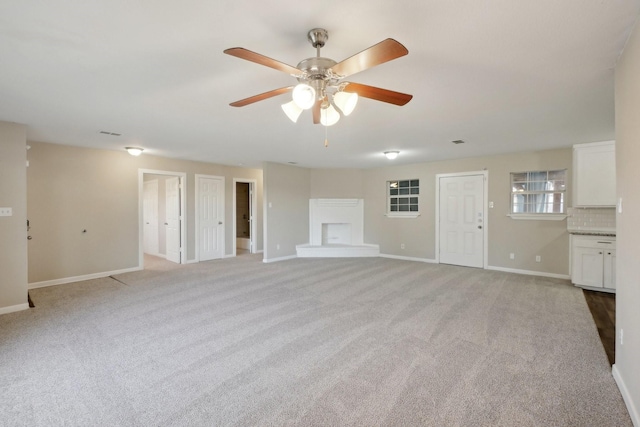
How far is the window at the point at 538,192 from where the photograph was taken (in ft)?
17.2

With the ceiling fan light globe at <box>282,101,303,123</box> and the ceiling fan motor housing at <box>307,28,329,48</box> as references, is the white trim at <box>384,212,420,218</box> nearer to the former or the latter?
the ceiling fan light globe at <box>282,101,303,123</box>

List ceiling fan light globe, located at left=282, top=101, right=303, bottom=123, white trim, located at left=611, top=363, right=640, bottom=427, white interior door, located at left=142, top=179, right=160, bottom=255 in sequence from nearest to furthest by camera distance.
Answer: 1. white trim, located at left=611, top=363, right=640, bottom=427
2. ceiling fan light globe, located at left=282, top=101, right=303, bottom=123
3. white interior door, located at left=142, top=179, right=160, bottom=255

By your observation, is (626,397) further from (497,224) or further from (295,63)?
(497,224)

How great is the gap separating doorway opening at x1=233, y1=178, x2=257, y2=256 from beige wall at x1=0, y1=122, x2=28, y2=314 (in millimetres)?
4680

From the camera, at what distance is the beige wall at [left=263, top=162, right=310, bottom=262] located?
6.84 meters

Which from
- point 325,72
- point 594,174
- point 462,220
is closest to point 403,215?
point 462,220

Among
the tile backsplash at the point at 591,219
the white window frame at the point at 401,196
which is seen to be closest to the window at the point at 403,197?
the white window frame at the point at 401,196

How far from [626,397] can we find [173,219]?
7.45 m

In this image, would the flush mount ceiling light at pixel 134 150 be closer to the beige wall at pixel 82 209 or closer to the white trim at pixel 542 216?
the beige wall at pixel 82 209

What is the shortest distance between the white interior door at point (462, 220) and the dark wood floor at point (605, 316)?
1936 mm

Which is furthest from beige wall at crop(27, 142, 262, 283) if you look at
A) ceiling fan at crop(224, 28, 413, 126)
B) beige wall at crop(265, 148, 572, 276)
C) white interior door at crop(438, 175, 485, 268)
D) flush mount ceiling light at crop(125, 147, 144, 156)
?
white interior door at crop(438, 175, 485, 268)

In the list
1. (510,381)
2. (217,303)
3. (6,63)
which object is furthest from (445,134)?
(6,63)

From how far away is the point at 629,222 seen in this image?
72.9 inches

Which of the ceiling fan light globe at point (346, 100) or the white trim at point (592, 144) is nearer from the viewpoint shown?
the ceiling fan light globe at point (346, 100)
